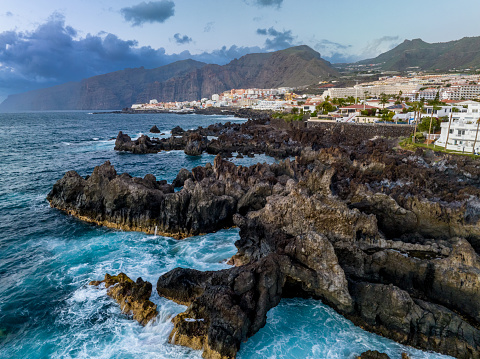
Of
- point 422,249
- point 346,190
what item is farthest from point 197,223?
point 422,249

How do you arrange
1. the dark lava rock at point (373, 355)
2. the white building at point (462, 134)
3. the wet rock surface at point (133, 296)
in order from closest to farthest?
the dark lava rock at point (373, 355) → the wet rock surface at point (133, 296) → the white building at point (462, 134)

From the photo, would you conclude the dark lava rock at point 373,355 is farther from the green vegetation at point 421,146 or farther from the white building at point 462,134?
the white building at point 462,134

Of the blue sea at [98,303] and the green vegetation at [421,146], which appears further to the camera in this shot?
the green vegetation at [421,146]

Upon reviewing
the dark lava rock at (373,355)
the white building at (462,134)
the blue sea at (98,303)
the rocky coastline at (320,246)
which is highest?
the white building at (462,134)

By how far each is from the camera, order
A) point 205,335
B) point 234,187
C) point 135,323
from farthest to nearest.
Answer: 1. point 234,187
2. point 135,323
3. point 205,335

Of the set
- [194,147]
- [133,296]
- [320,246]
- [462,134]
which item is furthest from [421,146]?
[133,296]

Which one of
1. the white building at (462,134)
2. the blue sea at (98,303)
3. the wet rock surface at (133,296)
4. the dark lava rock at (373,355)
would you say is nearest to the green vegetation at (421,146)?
the white building at (462,134)

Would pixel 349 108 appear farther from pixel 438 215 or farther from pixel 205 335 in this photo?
pixel 205 335
